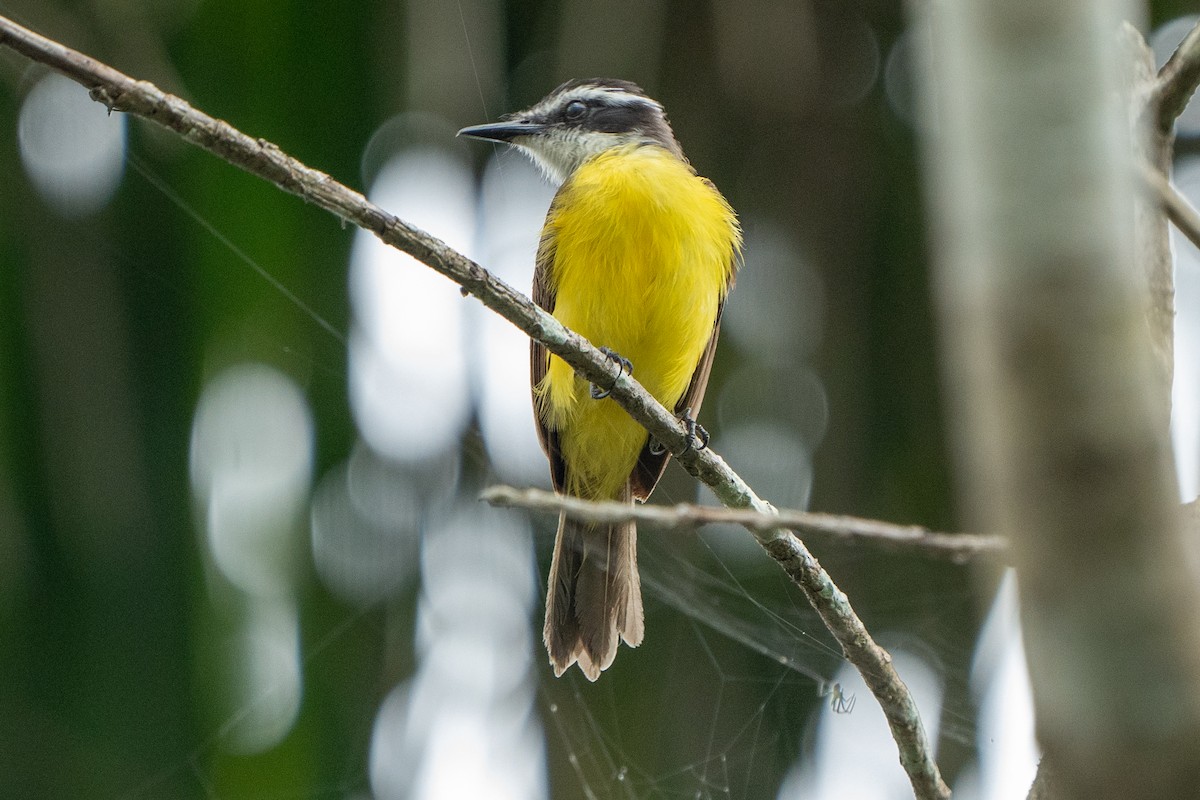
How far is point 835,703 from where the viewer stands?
2846mm

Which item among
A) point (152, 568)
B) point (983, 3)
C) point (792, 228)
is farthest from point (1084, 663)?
point (792, 228)

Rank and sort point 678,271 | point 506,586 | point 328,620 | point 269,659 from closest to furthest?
point 269,659, point 328,620, point 506,586, point 678,271

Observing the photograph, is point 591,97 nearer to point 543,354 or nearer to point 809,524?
point 543,354

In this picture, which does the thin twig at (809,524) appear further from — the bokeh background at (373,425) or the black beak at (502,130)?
the black beak at (502,130)

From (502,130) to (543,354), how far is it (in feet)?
2.23

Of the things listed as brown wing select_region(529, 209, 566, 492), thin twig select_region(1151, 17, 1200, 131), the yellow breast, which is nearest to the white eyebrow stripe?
the yellow breast

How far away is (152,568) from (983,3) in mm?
2222

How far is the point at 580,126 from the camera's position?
412cm

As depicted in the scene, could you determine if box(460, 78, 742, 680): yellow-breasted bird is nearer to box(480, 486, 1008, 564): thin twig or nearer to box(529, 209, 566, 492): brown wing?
box(529, 209, 566, 492): brown wing

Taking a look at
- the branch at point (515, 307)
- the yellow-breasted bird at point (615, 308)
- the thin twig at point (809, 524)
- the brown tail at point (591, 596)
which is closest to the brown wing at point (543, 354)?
the yellow-breasted bird at point (615, 308)

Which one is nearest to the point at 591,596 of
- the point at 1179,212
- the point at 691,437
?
the point at 691,437

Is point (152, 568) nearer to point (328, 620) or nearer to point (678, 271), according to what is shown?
point (328, 620)

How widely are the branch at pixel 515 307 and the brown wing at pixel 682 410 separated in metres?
1.03

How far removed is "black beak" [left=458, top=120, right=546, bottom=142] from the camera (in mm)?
3350
